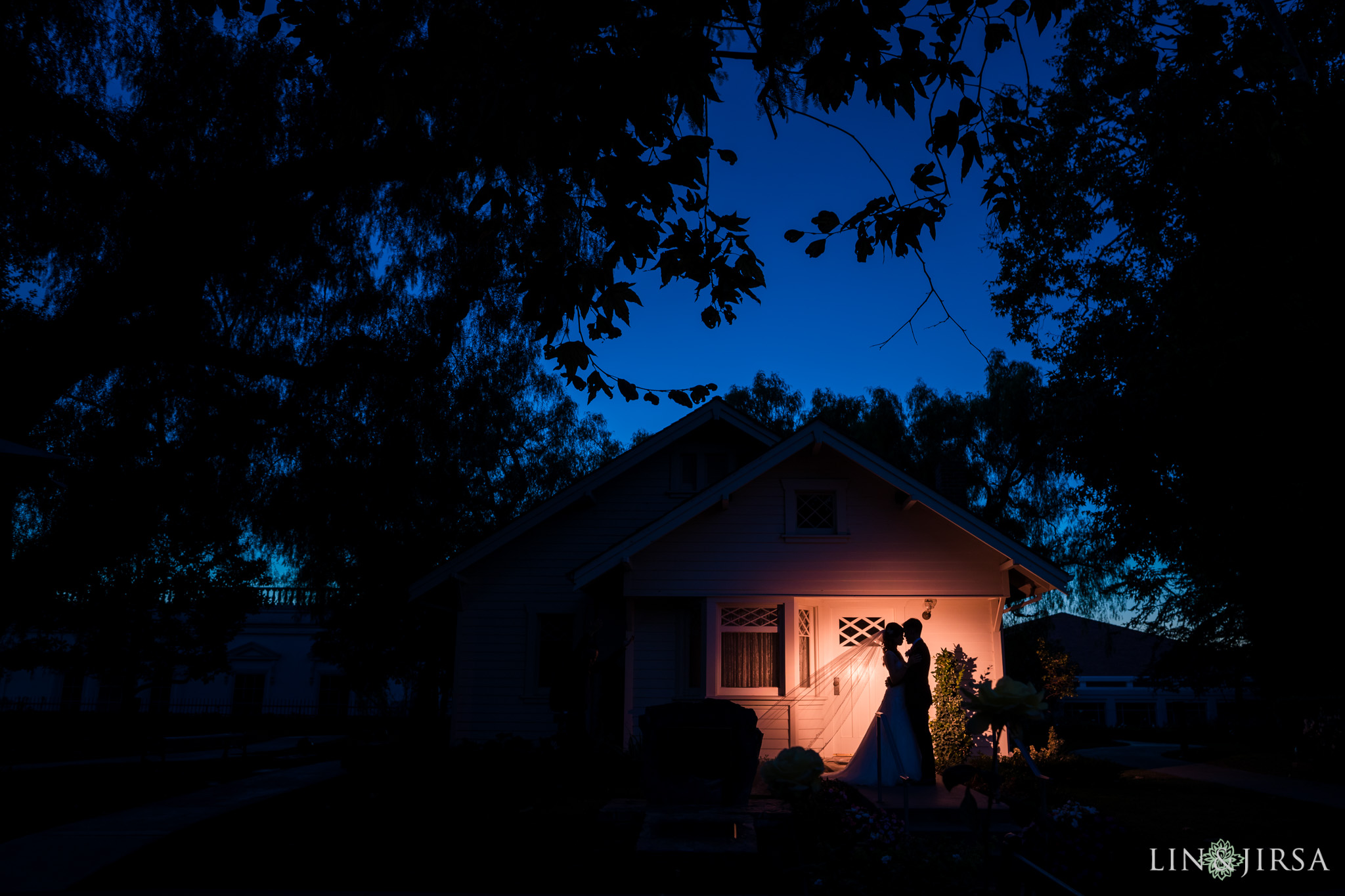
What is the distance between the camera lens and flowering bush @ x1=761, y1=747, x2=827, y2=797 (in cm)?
329

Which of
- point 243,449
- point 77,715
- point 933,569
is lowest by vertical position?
point 77,715

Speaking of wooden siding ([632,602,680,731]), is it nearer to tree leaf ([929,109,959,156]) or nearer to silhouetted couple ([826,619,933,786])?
silhouetted couple ([826,619,933,786])

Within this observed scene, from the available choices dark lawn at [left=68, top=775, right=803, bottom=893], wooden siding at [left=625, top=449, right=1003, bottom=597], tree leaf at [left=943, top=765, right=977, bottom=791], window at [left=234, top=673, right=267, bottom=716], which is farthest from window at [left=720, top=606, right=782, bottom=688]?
window at [left=234, top=673, right=267, bottom=716]

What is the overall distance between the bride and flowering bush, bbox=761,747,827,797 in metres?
8.94

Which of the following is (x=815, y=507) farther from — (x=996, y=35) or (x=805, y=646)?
(x=996, y=35)

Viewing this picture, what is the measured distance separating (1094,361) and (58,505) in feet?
62.6

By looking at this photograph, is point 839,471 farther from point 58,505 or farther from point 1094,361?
point 58,505

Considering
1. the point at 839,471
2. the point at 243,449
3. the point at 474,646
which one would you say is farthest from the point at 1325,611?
the point at 243,449

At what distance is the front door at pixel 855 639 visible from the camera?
50.2ft

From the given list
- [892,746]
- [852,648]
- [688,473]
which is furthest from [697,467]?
[892,746]

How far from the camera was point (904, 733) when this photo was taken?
1198 cm

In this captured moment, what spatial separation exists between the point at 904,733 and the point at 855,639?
12.6 feet

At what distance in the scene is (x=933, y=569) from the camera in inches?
618

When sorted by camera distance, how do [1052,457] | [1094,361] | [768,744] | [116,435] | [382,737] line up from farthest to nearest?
[382,737], [1052,457], [1094,361], [768,744], [116,435]
